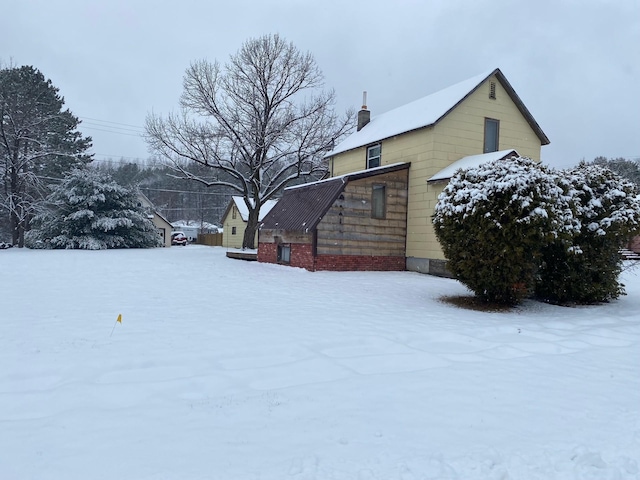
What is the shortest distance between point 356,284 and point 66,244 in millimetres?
22758

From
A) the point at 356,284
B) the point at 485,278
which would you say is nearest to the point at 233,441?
the point at 485,278

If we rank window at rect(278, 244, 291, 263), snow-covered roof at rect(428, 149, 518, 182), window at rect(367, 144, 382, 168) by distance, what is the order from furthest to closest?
1. window at rect(367, 144, 382, 168)
2. window at rect(278, 244, 291, 263)
3. snow-covered roof at rect(428, 149, 518, 182)

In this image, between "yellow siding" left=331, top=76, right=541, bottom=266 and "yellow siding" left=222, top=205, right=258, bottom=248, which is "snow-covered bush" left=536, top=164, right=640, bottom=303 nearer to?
"yellow siding" left=331, top=76, right=541, bottom=266

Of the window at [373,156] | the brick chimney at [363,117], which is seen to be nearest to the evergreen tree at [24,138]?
the brick chimney at [363,117]

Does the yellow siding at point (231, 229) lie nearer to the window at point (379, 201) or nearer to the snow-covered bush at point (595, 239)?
the window at point (379, 201)

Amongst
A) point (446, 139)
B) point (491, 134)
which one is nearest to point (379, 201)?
point (446, 139)

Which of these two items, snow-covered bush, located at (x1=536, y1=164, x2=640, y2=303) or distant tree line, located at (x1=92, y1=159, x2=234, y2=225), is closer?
snow-covered bush, located at (x1=536, y1=164, x2=640, y2=303)

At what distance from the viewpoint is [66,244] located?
2758 centimetres

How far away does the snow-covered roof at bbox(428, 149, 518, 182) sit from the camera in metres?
14.4

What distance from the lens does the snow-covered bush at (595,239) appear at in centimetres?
952

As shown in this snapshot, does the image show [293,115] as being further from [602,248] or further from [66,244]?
[602,248]

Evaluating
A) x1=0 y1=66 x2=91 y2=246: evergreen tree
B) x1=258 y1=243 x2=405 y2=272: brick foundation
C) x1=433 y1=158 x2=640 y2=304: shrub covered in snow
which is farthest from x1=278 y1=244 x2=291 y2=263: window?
x1=0 y1=66 x2=91 y2=246: evergreen tree

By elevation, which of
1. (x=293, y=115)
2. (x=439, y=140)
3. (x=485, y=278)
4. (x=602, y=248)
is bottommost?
(x=485, y=278)

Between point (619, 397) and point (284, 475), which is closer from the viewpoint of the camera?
point (284, 475)
